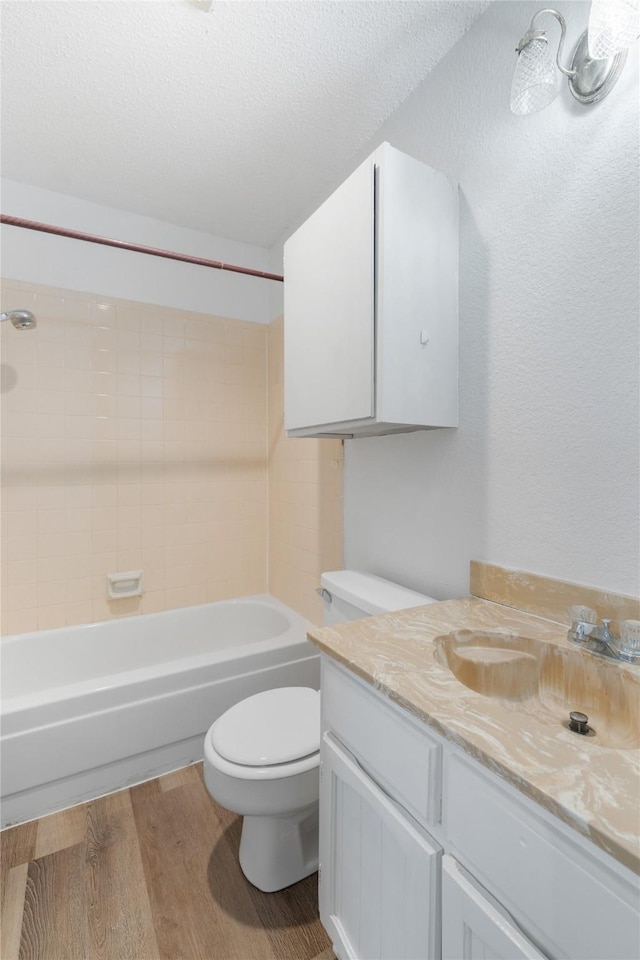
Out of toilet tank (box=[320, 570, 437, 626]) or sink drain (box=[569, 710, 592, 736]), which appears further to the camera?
toilet tank (box=[320, 570, 437, 626])

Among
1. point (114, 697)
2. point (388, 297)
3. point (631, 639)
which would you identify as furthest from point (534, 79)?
point (114, 697)

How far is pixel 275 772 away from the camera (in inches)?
46.2

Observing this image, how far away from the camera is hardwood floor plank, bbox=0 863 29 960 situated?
110 cm

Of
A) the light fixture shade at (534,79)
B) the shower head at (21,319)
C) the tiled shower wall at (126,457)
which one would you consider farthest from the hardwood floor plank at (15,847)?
the light fixture shade at (534,79)

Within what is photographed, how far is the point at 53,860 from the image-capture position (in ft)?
4.49

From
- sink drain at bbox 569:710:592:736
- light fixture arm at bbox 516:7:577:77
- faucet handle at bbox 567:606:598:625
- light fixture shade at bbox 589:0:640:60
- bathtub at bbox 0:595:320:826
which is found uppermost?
light fixture arm at bbox 516:7:577:77

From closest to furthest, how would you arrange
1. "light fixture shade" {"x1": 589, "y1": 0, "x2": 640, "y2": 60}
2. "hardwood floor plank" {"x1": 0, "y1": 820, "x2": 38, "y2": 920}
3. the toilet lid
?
"light fixture shade" {"x1": 589, "y1": 0, "x2": 640, "y2": 60}, the toilet lid, "hardwood floor plank" {"x1": 0, "y1": 820, "x2": 38, "y2": 920}

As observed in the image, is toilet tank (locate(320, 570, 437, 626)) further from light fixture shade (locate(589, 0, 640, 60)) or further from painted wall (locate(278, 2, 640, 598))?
light fixture shade (locate(589, 0, 640, 60))

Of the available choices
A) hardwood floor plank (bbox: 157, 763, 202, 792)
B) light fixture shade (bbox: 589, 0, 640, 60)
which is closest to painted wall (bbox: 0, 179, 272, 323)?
light fixture shade (bbox: 589, 0, 640, 60)

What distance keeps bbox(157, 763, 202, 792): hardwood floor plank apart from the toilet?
0.45 metres

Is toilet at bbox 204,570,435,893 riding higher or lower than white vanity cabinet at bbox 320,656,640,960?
lower

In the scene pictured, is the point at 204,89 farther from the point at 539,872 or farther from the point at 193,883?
the point at 193,883

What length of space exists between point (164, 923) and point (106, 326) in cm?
233

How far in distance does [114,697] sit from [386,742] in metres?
1.25
